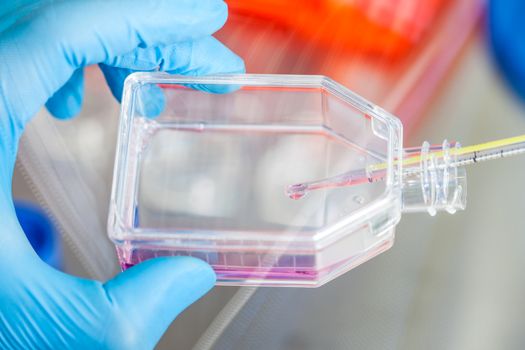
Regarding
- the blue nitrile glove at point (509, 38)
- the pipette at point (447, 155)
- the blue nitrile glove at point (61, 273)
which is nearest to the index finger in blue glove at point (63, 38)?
the blue nitrile glove at point (61, 273)

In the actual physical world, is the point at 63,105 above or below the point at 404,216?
above

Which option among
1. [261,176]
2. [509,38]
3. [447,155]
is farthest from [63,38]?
[509,38]

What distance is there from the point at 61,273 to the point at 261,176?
1.20 ft

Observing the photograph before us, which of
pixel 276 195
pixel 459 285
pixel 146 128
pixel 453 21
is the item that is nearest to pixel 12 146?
pixel 146 128

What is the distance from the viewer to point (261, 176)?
104 centimetres

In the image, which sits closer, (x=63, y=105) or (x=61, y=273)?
(x=61, y=273)

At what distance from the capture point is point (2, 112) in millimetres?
818

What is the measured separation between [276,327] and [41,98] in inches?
21.3

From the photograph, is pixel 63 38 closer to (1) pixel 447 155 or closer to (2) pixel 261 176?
(2) pixel 261 176

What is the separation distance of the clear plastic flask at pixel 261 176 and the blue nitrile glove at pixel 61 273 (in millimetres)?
62

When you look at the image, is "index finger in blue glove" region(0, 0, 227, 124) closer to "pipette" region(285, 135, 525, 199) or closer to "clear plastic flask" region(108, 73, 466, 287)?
"clear plastic flask" region(108, 73, 466, 287)

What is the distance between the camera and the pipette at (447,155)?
→ 847mm

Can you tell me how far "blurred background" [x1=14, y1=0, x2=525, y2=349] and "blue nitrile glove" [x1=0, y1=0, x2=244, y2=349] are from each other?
304mm

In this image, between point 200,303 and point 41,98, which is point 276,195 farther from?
point 41,98
